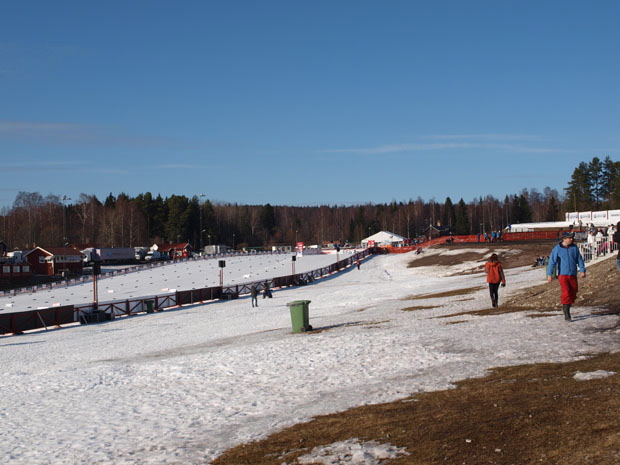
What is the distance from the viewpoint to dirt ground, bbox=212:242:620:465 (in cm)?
613

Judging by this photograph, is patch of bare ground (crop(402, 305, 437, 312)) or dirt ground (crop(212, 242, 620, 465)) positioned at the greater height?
dirt ground (crop(212, 242, 620, 465))

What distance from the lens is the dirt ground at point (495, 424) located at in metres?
6.13

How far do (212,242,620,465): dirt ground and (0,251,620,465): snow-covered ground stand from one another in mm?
418

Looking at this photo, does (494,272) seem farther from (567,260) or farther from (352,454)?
(352,454)

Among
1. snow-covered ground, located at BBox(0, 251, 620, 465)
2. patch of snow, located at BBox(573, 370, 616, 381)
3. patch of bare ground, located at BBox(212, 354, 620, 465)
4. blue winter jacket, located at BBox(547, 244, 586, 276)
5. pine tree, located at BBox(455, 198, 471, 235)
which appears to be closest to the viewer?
patch of bare ground, located at BBox(212, 354, 620, 465)

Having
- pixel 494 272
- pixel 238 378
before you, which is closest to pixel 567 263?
pixel 494 272

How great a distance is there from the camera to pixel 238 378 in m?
12.5

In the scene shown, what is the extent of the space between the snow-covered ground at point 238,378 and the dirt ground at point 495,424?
418mm

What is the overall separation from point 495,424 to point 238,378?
6544 mm

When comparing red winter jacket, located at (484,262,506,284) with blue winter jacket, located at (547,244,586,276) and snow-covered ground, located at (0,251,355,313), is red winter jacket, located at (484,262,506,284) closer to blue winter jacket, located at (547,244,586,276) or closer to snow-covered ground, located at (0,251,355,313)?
blue winter jacket, located at (547,244,586,276)

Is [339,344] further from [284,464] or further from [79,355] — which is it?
[79,355]

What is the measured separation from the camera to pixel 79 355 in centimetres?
2044

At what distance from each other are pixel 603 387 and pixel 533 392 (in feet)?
2.84

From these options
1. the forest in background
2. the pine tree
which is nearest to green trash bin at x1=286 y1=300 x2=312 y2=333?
the forest in background
